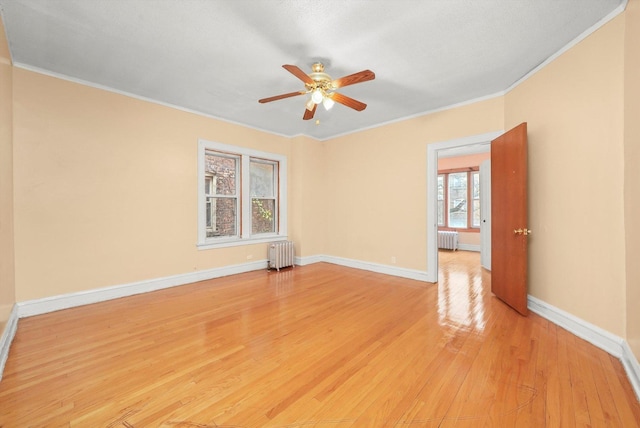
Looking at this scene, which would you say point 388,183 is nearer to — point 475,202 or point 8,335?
point 475,202

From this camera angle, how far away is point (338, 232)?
555 cm

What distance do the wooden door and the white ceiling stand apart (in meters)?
0.89

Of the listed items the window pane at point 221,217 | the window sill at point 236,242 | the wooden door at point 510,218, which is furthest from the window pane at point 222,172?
the wooden door at point 510,218

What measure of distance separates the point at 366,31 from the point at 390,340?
281cm

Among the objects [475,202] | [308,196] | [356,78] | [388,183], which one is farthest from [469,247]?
[356,78]

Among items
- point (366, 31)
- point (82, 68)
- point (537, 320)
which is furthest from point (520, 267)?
point (82, 68)

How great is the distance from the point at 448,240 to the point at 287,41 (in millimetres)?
6823

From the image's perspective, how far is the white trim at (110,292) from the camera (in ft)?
9.34

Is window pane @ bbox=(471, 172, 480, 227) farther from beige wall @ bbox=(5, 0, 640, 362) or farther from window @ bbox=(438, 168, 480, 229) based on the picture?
beige wall @ bbox=(5, 0, 640, 362)

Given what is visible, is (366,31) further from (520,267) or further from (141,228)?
(141,228)

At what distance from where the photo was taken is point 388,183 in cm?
471

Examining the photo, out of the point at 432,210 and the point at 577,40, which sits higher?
the point at 577,40

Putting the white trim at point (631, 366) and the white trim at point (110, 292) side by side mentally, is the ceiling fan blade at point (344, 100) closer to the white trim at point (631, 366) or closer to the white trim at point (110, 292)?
the white trim at point (631, 366)

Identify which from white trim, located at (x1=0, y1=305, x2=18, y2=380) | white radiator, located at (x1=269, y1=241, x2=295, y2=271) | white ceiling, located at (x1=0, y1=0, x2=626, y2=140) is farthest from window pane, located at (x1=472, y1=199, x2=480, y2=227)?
white trim, located at (x1=0, y1=305, x2=18, y2=380)
